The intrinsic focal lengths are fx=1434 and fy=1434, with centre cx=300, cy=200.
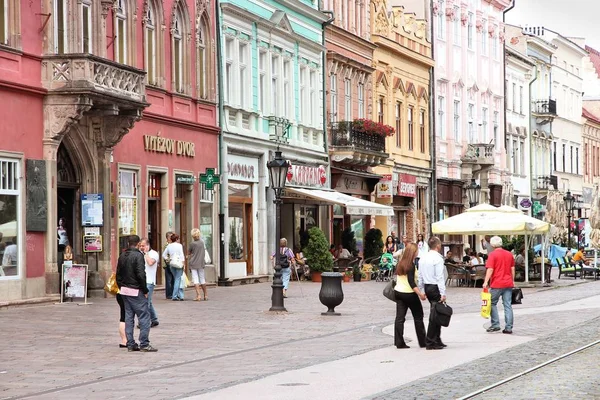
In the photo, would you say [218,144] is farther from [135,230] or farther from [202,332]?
[202,332]

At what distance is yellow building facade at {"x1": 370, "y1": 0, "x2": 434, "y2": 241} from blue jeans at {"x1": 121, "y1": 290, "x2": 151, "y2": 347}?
36.8 metres

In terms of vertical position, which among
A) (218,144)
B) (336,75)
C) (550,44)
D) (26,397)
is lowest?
(26,397)

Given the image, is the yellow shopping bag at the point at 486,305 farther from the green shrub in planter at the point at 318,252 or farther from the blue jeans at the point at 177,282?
the green shrub in planter at the point at 318,252

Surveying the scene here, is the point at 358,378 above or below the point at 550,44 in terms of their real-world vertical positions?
below

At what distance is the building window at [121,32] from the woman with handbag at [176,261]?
16.2ft

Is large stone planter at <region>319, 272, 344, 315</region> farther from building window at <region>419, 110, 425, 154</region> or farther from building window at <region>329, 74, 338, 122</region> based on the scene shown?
building window at <region>419, 110, 425, 154</region>

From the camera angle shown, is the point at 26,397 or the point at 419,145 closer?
the point at 26,397

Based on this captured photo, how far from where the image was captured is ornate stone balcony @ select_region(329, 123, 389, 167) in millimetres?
51688

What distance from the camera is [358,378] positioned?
1662 cm

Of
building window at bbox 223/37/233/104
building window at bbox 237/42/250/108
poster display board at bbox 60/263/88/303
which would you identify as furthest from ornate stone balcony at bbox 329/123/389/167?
poster display board at bbox 60/263/88/303

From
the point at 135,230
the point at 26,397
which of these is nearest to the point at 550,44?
the point at 135,230

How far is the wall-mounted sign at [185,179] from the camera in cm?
3816

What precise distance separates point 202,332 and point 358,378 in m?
7.49

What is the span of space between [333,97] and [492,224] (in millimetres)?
12349
